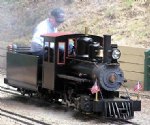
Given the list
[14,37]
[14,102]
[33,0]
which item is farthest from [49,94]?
[33,0]

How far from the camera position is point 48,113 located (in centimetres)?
1200

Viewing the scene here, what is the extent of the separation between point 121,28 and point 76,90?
953 cm

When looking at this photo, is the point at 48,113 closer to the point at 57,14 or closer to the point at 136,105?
the point at 136,105

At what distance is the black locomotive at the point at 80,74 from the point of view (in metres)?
10.8

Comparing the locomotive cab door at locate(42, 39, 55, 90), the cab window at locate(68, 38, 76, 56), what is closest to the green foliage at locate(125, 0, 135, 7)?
the locomotive cab door at locate(42, 39, 55, 90)

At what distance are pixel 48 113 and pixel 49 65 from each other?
1.20m

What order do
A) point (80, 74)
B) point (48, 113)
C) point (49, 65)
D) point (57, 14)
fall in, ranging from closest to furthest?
point (80, 74)
point (49, 65)
point (48, 113)
point (57, 14)

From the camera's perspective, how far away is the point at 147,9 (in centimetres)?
2114

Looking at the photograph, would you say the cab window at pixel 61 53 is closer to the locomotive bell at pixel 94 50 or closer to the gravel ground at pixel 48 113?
the locomotive bell at pixel 94 50

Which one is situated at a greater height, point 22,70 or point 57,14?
point 57,14

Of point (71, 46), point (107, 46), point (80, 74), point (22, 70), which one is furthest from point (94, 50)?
point (22, 70)

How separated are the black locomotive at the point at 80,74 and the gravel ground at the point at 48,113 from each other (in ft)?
0.85

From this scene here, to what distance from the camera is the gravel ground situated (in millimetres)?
10805

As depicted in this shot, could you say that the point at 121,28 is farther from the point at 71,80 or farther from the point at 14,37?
the point at 71,80
